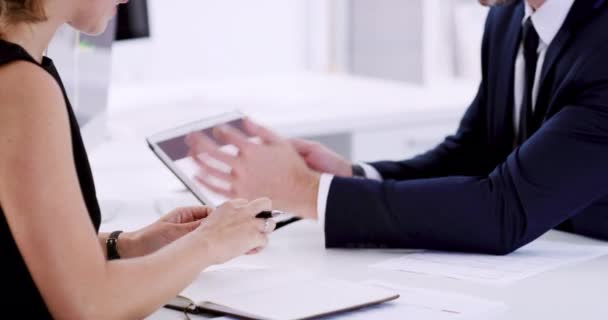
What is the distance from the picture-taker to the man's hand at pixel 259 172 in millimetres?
1503

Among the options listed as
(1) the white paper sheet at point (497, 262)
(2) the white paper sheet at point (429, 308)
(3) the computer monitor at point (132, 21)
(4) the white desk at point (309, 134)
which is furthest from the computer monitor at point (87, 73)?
(2) the white paper sheet at point (429, 308)

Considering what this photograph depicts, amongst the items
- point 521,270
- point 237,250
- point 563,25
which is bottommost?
point 521,270

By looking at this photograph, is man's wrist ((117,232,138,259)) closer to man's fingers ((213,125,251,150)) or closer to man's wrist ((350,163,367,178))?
man's fingers ((213,125,251,150))

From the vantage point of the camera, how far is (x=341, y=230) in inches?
57.1

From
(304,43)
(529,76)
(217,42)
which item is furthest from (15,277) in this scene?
(304,43)

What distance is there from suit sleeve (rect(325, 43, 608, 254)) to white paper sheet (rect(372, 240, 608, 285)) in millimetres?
23

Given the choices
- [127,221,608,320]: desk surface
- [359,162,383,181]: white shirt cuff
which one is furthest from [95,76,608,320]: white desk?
[359,162,383,181]: white shirt cuff

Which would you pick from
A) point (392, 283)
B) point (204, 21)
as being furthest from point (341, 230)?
point (204, 21)

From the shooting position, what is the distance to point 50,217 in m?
0.91

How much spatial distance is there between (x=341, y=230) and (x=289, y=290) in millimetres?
296

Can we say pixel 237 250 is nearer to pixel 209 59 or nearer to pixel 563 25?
pixel 563 25

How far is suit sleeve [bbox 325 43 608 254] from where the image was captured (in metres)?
1.42

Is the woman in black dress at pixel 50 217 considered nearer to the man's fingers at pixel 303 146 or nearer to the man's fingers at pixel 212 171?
the man's fingers at pixel 212 171

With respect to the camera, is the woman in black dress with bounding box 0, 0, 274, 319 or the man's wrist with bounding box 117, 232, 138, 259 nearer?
the woman in black dress with bounding box 0, 0, 274, 319
